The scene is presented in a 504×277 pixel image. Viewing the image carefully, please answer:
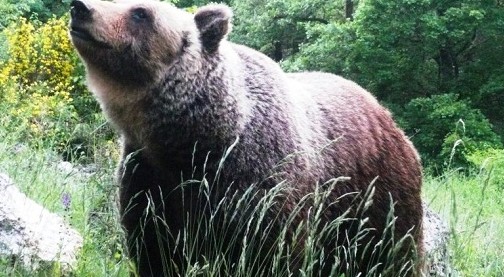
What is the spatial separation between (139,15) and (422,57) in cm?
1795

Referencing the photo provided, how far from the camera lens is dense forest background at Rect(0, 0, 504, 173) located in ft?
60.8

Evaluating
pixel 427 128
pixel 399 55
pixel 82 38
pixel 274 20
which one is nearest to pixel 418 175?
pixel 82 38

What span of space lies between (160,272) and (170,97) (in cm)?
89

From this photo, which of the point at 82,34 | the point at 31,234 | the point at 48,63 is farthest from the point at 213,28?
the point at 48,63

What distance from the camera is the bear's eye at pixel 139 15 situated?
386cm

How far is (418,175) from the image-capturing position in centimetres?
486

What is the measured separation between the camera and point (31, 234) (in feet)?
12.8

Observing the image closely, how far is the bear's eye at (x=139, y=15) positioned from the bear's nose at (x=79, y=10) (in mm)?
295

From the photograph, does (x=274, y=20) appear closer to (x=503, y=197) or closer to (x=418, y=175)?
(x=503, y=197)

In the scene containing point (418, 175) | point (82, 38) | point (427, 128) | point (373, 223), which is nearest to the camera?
point (82, 38)

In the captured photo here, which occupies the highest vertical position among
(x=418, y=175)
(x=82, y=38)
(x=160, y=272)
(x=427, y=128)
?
(x=82, y=38)

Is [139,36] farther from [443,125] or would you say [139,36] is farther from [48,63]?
[443,125]

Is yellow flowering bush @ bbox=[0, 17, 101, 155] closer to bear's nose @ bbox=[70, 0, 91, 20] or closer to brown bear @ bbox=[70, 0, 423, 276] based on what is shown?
brown bear @ bbox=[70, 0, 423, 276]

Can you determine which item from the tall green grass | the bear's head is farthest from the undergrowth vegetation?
the bear's head
